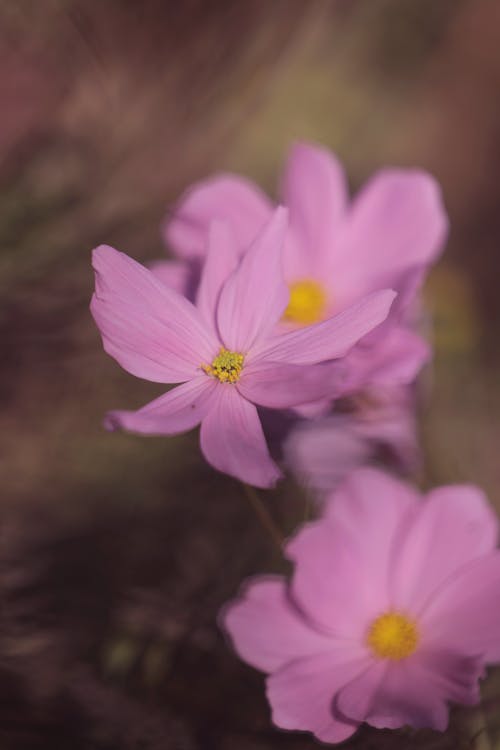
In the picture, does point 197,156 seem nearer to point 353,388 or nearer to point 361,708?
point 353,388

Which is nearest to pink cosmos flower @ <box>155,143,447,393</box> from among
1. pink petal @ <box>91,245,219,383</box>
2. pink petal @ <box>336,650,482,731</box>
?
A: pink petal @ <box>91,245,219,383</box>

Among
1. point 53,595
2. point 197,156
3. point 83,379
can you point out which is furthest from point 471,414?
point 53,595

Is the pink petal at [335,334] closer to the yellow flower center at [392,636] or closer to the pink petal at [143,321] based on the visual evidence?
the pink petal at [143,321]

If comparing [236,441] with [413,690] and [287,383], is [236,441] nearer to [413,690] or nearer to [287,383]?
[287,383]

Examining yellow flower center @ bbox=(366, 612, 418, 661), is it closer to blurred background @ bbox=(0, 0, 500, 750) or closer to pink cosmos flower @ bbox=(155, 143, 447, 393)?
blurred background @ bbox=(0, 0, 500, 750)

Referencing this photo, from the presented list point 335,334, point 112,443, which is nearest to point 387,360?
point 335,334
